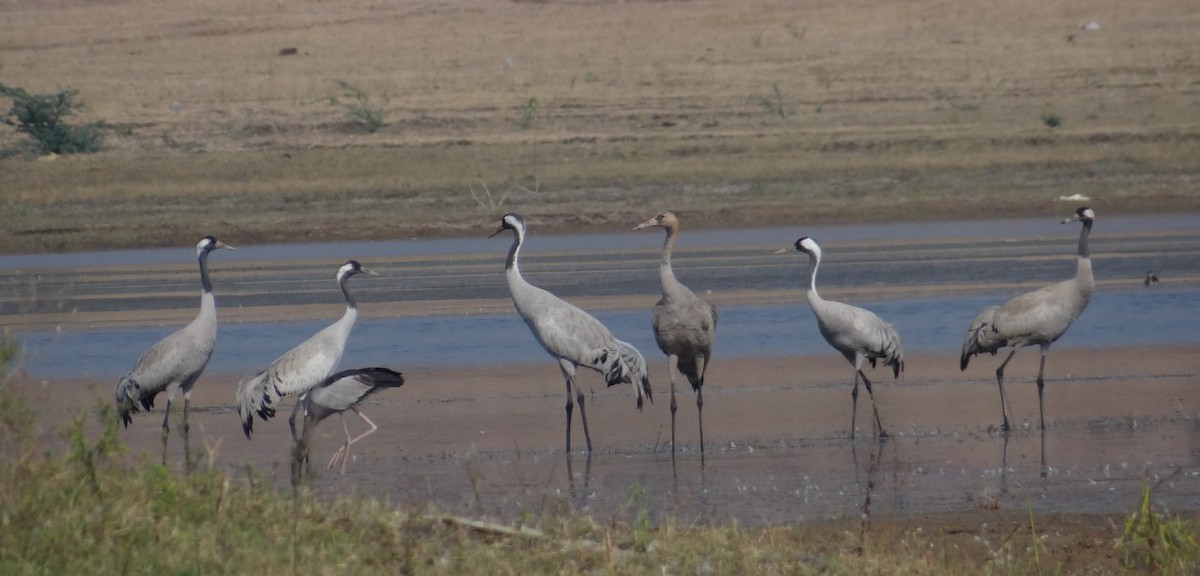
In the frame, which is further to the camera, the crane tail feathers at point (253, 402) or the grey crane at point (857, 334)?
the grey crane at point (857, 334)

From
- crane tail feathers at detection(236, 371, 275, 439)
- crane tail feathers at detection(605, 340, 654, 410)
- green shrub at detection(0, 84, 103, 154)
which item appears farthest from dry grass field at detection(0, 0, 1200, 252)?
crane tail feathers at detection(236, 371, 275, 439)

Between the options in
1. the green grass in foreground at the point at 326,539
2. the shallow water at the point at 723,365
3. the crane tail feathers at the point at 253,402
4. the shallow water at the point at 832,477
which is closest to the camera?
the green grass in foreground at the point at 326,539

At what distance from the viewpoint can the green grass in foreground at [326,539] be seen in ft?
17.3

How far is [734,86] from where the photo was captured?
36.4 meters

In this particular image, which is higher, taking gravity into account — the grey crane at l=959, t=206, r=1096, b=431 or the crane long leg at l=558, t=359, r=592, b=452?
the grey crane at l=959, t=206, r=1096, b=431

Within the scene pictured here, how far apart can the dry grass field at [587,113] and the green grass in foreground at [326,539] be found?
51.8 feet

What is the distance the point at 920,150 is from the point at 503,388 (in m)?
15.8

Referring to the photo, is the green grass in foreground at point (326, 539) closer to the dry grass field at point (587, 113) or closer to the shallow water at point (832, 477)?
the shallow water at point (832, 477)

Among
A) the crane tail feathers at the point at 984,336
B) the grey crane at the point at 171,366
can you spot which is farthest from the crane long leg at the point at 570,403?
the crane tail feathers at the point at 984,336

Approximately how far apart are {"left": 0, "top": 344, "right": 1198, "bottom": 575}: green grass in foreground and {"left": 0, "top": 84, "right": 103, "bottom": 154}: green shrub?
23.8 metres

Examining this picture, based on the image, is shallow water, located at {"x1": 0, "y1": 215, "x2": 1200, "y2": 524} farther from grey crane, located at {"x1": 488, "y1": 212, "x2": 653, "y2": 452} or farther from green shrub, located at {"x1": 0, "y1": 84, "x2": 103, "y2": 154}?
green shrub, located at {"x1": 0, "y1": 84, "x2": 103, "y2": 154}

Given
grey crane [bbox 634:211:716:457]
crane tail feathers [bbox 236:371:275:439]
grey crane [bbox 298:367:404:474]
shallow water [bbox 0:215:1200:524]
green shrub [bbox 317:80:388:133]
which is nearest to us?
shallow water [bbox 0:215:1200:524]

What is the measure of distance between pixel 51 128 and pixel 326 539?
2564 centimetres

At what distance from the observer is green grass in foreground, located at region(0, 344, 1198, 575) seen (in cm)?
527
